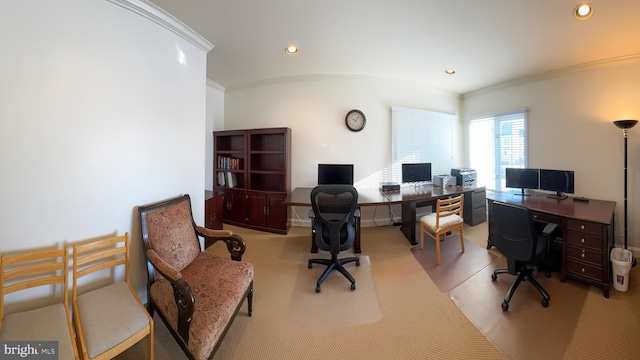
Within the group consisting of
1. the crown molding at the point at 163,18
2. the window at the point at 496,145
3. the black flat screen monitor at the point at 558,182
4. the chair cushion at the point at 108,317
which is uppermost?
the crown molding at the point at 163,18

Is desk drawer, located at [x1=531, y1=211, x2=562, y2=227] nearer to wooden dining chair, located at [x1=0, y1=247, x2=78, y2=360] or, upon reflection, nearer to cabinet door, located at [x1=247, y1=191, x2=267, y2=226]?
cabinet door, located at [x1=247, y1=191, x2=267, y2=226]

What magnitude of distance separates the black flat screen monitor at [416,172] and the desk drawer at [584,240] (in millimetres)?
1887

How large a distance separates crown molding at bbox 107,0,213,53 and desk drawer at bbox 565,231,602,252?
450 cm

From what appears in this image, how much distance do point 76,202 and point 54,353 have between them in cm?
96

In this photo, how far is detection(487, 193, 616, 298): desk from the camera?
6.37ft

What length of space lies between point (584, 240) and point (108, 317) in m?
Answer: 3.97

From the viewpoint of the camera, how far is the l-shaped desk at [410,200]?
2701 mm

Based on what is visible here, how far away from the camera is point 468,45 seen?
100 inches

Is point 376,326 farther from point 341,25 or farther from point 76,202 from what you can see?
point 341,25

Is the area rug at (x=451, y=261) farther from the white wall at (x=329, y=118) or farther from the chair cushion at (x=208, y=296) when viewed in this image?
the chair cushion at (x=208, y=296)

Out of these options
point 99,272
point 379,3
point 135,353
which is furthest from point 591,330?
point 99,272

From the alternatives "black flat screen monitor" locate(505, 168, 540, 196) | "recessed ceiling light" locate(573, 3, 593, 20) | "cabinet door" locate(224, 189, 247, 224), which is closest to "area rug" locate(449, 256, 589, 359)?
"black flat screen monitor" locate(505, 168, 540, 196)

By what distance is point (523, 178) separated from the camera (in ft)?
10.6

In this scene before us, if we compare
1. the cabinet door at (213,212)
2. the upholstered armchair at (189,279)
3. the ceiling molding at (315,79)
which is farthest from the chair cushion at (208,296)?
the ceiling molding at (315,79)
